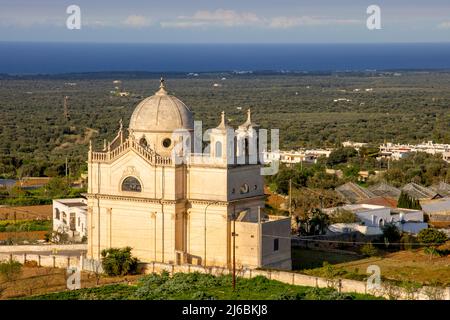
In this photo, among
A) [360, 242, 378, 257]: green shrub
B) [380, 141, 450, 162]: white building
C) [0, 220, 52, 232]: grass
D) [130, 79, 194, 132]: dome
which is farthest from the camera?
[380, 141, 450, 162]: white building

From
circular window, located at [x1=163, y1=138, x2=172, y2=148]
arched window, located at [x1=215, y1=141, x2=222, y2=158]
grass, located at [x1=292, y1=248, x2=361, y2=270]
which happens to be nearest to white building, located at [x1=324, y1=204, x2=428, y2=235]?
grass, located at [x1=292, y1=248, x2=361, y2=270]

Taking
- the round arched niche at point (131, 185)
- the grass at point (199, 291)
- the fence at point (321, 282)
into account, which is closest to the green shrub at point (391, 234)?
the fence at point (321, 282)

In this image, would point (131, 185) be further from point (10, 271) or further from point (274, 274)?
point (274, 274)

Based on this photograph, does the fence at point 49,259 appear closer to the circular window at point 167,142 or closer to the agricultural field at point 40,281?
the agricultural field at point 40,281

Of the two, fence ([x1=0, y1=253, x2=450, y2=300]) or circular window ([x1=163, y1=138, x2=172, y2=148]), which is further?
circular window ([x1=163, y1=138, x2=172, y2=148])

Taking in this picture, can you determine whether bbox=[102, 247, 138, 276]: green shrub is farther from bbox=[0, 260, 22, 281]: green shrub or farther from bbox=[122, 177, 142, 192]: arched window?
bbox=[0, 260, 22, 281]: green shrub
